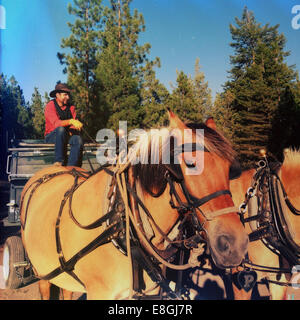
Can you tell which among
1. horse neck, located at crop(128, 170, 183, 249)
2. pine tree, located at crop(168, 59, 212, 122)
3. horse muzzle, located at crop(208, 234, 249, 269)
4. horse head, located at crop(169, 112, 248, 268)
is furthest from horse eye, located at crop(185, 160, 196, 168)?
pine tree, located at crop(168, 59, 212, 122)

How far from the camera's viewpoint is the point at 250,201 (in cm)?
303

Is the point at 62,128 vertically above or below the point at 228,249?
above

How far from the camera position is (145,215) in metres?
1.84

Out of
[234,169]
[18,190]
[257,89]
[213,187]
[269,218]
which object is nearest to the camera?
[213,187]

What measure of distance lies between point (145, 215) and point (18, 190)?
327 centimetres

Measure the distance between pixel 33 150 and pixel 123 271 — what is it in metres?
3.38

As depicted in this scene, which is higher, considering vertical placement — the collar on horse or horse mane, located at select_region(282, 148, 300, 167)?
horse mane, located at select_region(282, 148, 300, 167)

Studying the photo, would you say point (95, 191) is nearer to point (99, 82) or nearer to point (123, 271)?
point (123, 271)

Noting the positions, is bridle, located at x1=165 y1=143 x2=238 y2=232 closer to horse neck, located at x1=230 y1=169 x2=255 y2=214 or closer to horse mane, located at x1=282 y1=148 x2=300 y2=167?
horse neck, located at x1=230 y1=169 x2=255 y2=214

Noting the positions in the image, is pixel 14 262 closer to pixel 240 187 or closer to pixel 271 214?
pixel 240 187

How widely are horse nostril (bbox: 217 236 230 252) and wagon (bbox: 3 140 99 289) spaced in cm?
200

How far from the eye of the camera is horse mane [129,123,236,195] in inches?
67.5

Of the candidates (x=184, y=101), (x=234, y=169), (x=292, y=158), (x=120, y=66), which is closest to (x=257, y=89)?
(x=184, y=101)

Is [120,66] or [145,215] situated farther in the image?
[120,66]
